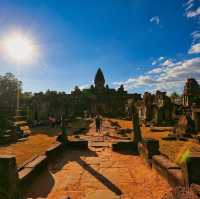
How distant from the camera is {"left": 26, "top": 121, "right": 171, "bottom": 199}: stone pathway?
5500 millimetres

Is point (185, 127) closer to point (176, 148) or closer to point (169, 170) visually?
point (176, 148)

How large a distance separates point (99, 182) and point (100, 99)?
67.1 metres

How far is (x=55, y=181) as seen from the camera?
6566 millimetres

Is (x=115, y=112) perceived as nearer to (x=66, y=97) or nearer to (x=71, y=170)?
(x=66, y=97)

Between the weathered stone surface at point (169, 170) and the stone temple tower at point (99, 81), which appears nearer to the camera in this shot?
the weathered stone surface at point (169, 170)

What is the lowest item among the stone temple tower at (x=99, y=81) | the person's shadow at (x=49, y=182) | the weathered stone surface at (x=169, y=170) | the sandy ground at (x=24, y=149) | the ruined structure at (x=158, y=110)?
the sandy ground at (x=24, y=149)

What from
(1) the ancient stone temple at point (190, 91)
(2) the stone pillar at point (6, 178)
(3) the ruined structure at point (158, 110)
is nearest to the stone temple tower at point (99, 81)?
(3) the ruined structure at point (158, 110)

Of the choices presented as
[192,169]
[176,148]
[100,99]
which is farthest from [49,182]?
[100,99]

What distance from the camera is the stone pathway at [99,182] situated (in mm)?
5500

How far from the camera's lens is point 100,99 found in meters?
73.4

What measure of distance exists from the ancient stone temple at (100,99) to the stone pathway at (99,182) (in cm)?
5503

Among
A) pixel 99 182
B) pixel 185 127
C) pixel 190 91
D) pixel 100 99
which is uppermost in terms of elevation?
pixel 100 99

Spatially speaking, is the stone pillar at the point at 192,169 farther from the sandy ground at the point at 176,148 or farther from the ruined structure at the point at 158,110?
the ruined structure at the point at 158,110

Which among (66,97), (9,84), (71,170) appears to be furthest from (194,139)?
(9,84)
